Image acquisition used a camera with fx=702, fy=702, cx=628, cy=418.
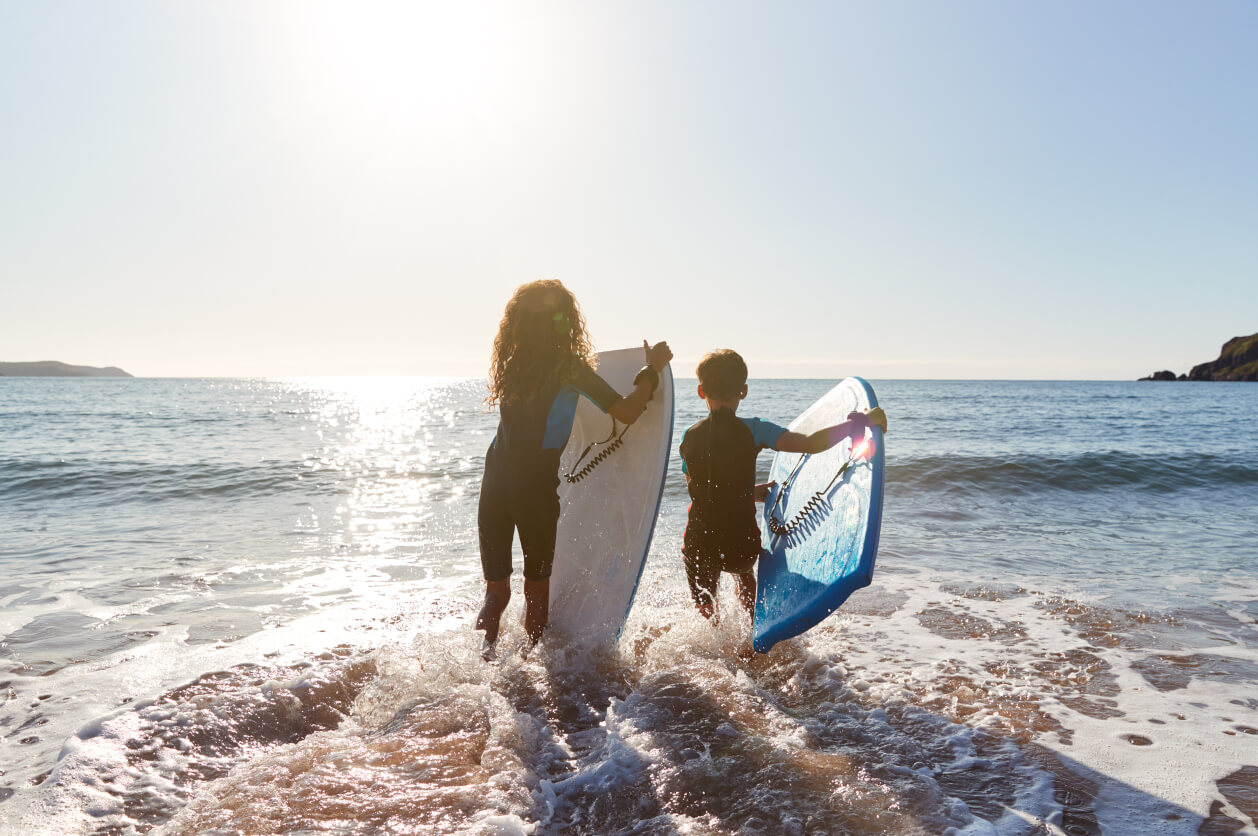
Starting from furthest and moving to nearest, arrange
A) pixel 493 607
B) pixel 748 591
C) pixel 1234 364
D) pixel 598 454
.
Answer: pixel 1234 364 → pixel 598 454 → pixel 748 591 → pixel 493 607

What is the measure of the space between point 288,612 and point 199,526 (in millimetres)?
4321

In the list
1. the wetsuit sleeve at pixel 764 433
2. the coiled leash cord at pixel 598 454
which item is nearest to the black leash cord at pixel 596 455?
the coiled leash cord at pixel 598 454

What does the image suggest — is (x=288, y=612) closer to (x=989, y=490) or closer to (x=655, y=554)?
(x=655, y=554)

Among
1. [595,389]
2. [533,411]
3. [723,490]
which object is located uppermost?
[595,389]

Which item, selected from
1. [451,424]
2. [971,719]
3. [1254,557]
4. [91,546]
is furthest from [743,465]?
[451,424]

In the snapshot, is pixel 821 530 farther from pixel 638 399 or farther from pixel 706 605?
pixel 638 399

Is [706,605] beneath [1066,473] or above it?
above

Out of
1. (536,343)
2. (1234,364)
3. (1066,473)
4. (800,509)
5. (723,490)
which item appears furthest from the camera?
(1234,364)

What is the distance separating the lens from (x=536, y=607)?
3.74 meters

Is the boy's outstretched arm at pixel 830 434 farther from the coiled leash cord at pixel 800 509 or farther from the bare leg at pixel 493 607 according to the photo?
the bare leg at pixel 493 607

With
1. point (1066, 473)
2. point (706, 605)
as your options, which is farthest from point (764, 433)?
point (1066, 473)

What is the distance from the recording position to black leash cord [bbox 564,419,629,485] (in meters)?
4.41

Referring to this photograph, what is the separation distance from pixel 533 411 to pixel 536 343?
0.34 m

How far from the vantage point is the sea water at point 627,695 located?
2496 millimetres
